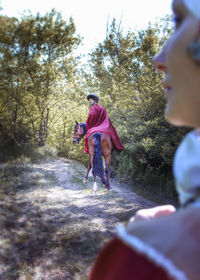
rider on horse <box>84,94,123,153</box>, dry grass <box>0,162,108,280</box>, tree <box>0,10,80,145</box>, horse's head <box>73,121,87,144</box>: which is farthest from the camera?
tree <box>0,10,80,145</box>

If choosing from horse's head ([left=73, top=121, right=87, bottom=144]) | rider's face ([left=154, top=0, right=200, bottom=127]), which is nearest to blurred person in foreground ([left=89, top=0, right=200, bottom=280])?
rider's face ([left=154, top=0, right=200, bottom=127])

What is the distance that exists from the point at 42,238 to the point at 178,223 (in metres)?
3.39

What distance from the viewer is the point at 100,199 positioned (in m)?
5.52

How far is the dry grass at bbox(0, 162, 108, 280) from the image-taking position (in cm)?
267

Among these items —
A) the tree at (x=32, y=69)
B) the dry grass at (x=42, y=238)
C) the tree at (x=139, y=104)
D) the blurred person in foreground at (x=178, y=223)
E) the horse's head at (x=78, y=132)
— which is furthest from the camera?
the tree at (x=32, y=69)

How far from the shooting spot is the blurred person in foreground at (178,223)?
351 millimetres

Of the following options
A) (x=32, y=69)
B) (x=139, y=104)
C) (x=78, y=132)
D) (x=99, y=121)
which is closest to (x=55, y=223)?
(x=78, y=132)

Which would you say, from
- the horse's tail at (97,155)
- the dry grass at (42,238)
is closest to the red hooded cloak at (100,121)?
the horse's tail at (97,155)

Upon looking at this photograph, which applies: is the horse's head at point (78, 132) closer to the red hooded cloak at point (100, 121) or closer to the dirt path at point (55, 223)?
the red hooded cloak at point (100, 121)

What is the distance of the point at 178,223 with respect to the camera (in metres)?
0.37

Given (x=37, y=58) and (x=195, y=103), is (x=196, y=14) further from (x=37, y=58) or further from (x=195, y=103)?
(x=37, y=58)

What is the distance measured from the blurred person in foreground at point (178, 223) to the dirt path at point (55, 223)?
8.67 feet

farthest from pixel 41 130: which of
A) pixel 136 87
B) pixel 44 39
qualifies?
pixel 136 87

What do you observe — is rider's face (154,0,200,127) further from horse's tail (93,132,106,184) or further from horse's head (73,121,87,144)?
horse's head (73,121,87,144)
